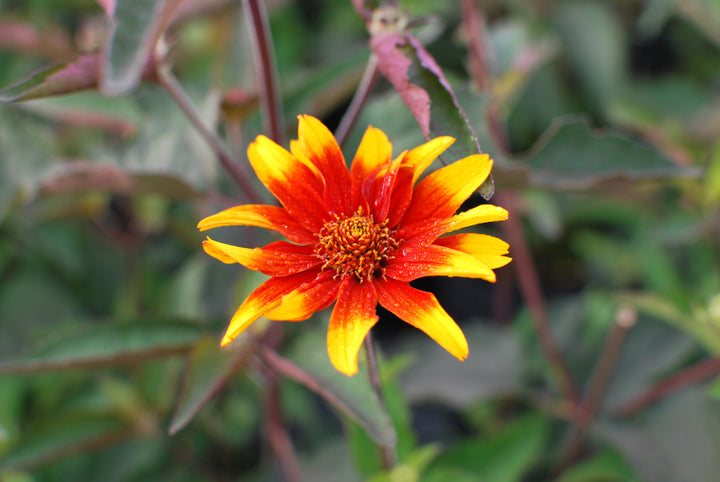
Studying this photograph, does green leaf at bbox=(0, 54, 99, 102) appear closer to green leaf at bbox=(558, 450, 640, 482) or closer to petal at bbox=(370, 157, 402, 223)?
petal at bbox=(370, 157, 402, 223)

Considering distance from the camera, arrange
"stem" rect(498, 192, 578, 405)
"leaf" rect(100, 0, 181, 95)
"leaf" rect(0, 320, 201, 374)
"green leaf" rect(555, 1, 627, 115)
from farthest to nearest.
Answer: "green leaf" rect(555, 1, 627, 115)
"stem" rect(498, 192, 578, 405)
"leaf" rect(0, 320, 201, 374)
"leaf" rect(100, 0, 181, 95)

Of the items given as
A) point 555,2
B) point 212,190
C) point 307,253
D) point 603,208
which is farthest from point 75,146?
point 555,2

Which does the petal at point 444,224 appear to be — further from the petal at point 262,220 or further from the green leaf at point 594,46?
the green leaf at point 594,46

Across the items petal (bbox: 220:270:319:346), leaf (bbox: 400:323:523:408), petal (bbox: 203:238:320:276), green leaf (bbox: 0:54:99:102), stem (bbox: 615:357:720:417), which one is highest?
green leaf (bbox: 0:54:99:102)

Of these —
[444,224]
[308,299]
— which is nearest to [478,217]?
[444,224]

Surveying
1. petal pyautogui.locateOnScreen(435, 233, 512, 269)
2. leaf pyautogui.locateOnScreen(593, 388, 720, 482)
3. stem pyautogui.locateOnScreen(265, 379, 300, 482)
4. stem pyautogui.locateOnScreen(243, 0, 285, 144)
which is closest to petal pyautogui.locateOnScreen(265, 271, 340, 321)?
petal pyautogui.locateOnScreen(435, 233, 512, 269)

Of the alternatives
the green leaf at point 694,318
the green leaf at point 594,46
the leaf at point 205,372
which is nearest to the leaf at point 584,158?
the green leaf at point 694,318

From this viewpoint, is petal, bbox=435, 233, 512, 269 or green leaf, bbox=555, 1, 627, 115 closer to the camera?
petal, bbox=435, 233, 512, 269
